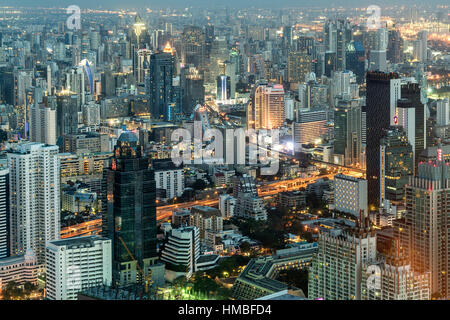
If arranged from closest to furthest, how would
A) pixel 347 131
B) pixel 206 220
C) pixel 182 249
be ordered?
pixel 182 249, pixel 206 220, pixel 347 131

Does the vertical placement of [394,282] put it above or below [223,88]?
below

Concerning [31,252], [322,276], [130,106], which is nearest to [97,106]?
[130,106]

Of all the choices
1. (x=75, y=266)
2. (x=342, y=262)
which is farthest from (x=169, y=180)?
(x=342, y=262)

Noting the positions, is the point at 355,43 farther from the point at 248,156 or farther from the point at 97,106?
the point at 97,106

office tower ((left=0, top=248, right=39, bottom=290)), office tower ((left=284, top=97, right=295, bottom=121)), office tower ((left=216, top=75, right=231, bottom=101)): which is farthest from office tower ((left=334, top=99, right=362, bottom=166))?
office tower ((left=0, top=248, right=39, bottom=290))

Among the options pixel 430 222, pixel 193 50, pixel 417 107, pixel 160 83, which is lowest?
pixel 430 222

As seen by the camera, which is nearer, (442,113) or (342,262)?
(342,262)

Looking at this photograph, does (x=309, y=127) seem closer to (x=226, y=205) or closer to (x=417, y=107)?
(x=417, y=107)

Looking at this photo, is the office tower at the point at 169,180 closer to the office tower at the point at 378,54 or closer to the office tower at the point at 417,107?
the office tower at the point at 417,107
